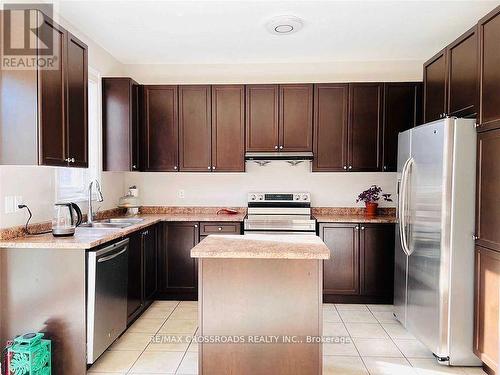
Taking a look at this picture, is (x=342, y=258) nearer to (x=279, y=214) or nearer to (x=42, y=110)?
(x=279, y=214)

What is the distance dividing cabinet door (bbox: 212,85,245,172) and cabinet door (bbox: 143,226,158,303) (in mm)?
1098

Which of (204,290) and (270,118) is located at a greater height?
(270,118)

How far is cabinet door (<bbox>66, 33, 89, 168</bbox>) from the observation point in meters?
2.60

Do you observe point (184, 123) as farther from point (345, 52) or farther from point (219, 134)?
point (345, 52)

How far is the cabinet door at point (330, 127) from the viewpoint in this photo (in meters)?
3.96

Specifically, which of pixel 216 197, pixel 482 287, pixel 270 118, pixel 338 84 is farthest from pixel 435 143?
pixel 216 197

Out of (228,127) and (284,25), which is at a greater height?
(284,25)

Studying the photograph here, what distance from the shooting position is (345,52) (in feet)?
13.0

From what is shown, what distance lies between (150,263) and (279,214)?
60.5 inches

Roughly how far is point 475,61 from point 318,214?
7.31 feet

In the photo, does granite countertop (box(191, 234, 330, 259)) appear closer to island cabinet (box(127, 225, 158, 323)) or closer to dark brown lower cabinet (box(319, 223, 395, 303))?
island cabinet (box(127, 225, 158, 323))

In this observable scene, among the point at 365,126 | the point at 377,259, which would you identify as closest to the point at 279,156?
the point at 365,126

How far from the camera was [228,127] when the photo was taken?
407cm

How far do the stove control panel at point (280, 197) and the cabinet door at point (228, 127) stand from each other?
1.28ft
